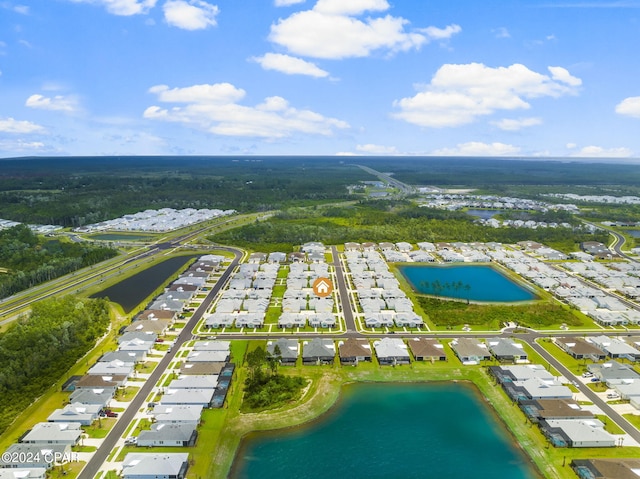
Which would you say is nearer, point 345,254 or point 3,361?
point 3,361

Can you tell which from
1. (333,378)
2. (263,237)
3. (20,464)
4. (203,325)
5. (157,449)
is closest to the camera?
(20,464)

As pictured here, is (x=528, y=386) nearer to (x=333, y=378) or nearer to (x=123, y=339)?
(x=333, y=378)

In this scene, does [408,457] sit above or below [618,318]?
below

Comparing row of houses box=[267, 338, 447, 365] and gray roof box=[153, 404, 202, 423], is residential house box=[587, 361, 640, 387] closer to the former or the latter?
row of houses box=[267, 338, 447, 365]

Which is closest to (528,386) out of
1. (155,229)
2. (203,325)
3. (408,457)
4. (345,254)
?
(408,457)

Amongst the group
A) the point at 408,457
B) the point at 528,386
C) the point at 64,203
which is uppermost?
the point at 64,203

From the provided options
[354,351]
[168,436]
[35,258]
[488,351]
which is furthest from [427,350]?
[35,258]
